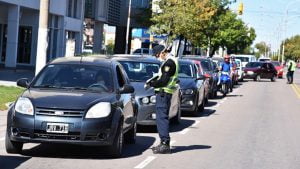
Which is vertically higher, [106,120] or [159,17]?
[159,17]

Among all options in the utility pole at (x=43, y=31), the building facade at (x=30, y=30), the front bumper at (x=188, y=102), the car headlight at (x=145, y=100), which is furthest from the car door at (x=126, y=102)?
the building facade at (x=30, y=30)

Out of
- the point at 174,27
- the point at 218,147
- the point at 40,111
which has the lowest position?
the point at 218,147

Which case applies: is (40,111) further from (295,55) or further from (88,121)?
(295,55)

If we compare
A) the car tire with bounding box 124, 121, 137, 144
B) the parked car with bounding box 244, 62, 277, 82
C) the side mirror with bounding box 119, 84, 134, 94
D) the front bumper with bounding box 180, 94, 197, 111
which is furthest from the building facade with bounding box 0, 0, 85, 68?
the side mirror with bounding box 119, 84, 134, 94

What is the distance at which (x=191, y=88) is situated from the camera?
18703 millimetres

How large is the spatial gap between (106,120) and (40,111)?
3.24 feet

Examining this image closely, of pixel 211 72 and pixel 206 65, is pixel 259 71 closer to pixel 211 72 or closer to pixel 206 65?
pixel 206 65

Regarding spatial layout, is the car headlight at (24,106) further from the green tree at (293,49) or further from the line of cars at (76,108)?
the green tree at (293,49)


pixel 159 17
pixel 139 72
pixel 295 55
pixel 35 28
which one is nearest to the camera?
pixel 139 72

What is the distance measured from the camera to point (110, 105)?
33.7ft

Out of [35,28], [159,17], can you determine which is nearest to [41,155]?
[35,28]

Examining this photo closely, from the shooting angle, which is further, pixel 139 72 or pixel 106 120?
pixel 139 72

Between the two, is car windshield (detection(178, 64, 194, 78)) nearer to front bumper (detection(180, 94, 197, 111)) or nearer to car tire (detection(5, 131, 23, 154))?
front bumper (detection(180, 94, 197, 111))

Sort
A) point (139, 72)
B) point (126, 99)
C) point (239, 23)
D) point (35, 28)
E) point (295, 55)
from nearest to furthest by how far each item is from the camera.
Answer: point (126, 99) → point (139, 72) → point (35, 28) → point (239, 23) → point (295, 55)
